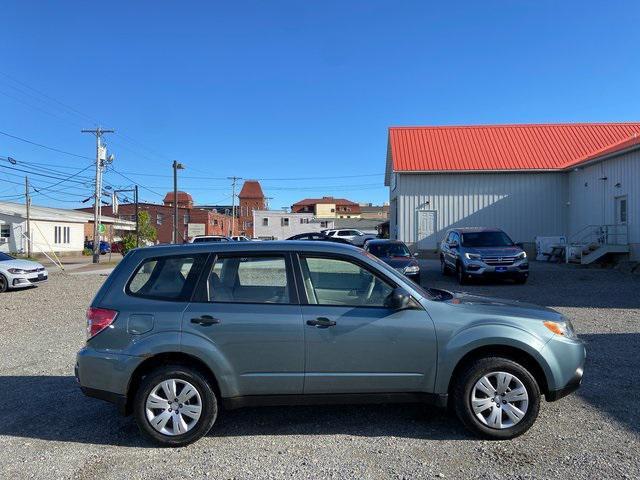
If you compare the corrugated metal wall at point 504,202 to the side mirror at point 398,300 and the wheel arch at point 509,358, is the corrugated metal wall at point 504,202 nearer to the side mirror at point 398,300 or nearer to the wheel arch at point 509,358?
the wheel arch at point 509,358

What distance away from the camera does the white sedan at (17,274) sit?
1570cm

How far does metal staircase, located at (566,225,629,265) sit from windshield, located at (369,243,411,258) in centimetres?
955

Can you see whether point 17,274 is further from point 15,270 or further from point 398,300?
point 398,300

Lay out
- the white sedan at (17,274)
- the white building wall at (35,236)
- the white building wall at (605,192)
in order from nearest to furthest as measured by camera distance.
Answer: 1. the white sedan at (17,274)
2. the white building wall at (605,192)
3. the white building wall at (35,236)

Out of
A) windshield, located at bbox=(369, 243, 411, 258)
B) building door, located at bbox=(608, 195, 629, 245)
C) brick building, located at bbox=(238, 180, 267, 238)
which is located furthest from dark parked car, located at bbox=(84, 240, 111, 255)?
brick building, located at bbox=(238, 180, 267, 238)

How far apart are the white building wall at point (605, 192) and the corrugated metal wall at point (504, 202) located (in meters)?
0.84

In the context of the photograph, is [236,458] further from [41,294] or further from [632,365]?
[41,294]

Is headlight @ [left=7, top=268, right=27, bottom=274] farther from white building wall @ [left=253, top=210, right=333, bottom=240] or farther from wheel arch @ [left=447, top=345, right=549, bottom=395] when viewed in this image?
white building wall @ [left=253, top=210, right=333, bottom=240]

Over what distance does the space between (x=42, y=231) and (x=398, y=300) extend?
43.3 meters

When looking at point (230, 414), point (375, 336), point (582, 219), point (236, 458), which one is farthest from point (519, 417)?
point (582, 219)

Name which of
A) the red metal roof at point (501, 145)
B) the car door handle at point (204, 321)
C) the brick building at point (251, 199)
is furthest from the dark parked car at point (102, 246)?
the brick building at point (251, 199)

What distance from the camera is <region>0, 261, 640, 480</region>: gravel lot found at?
12.3ft

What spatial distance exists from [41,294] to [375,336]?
14.1 m

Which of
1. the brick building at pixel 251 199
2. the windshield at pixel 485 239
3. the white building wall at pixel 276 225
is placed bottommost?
the windshield at pixel 485 239
